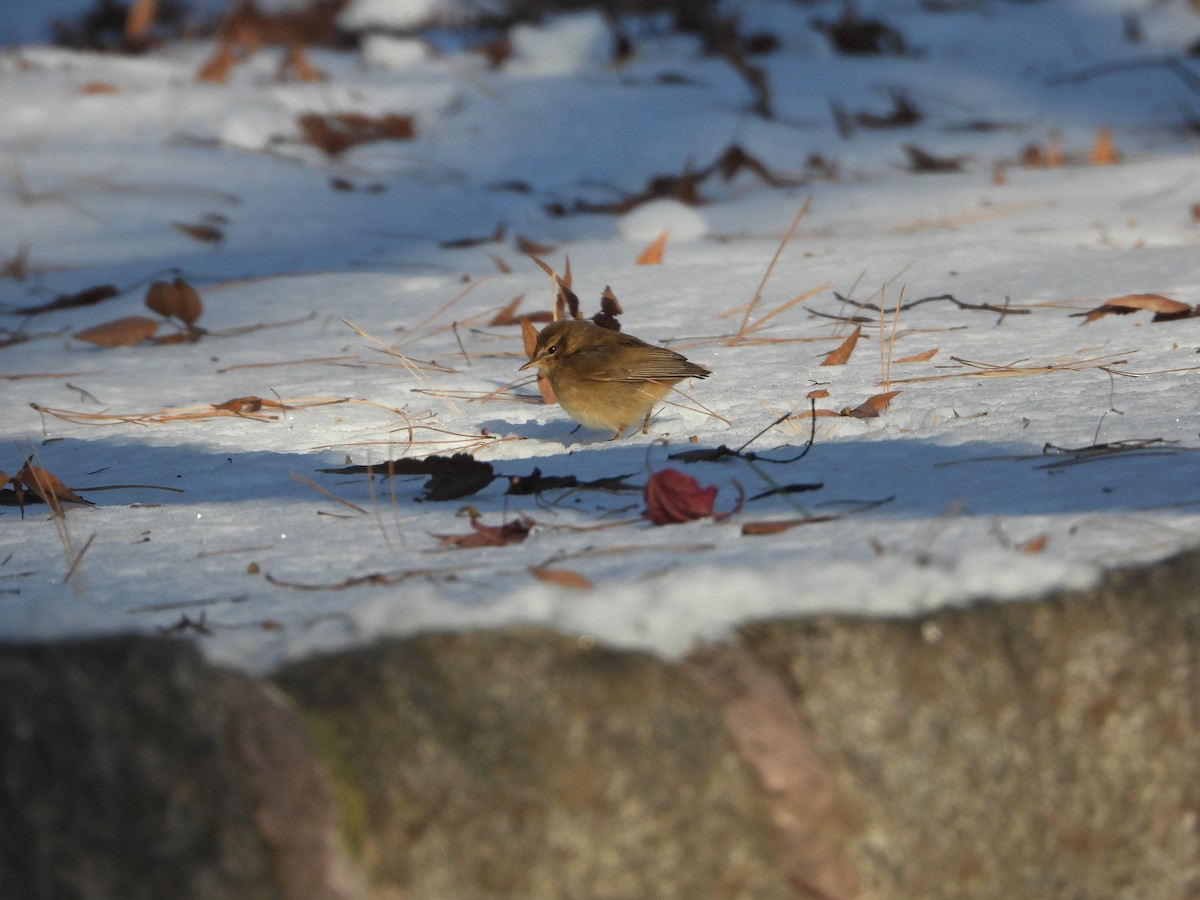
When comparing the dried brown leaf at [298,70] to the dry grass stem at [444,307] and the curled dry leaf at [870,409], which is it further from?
the curled dry leaf at [870,409]

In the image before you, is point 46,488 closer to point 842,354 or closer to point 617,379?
point 617,379

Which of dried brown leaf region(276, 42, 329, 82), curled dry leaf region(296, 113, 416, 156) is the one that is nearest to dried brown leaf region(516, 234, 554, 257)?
curled dry leaf region(296, 113, 416, 156)

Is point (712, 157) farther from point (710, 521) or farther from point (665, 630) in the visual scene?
point (665, 630)

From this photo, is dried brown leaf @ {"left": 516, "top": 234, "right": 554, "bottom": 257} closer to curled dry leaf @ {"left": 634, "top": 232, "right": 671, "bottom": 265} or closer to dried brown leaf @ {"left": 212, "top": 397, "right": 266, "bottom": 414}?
curled dry leaf @ {"left": 634, "top": 232, "right": 671, "bottom": 265}

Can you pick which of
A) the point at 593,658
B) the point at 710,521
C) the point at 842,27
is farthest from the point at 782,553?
the point at 842,27

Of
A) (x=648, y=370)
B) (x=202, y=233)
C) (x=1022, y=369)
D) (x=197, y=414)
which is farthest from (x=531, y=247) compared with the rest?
(x=1022, y=369)

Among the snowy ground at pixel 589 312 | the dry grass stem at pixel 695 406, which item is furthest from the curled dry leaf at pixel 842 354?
the dry grass stem at pixel 695 406
